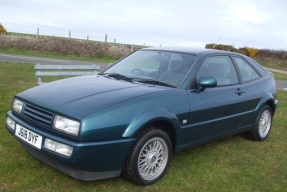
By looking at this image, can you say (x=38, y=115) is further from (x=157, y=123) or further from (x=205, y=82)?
(x=205, y=82)

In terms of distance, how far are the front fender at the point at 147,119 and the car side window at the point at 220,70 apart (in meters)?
0.86

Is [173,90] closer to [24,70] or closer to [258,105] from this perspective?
[258,105]

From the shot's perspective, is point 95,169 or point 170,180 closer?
point 95,169

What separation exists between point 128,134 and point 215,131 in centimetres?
166

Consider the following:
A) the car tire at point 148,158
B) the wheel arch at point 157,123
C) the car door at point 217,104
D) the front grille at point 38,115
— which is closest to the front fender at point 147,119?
the wheel arch at point 157,123

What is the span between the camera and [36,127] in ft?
11.1

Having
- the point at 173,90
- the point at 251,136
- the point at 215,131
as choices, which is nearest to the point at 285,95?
the point at 251,136

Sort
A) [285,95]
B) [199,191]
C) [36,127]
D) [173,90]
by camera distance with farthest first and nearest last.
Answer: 1. [285,95]
2. [173,90]
3. [199,191]
4. [36,127]

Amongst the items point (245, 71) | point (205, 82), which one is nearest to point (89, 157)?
point (205, 82)

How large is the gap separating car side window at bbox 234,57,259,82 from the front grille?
3.10 metres

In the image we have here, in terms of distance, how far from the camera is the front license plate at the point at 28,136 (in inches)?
129

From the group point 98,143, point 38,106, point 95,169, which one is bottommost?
point 95,169

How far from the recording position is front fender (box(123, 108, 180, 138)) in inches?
129

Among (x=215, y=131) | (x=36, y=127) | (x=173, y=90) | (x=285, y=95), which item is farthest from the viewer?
(x=285, y=95)
